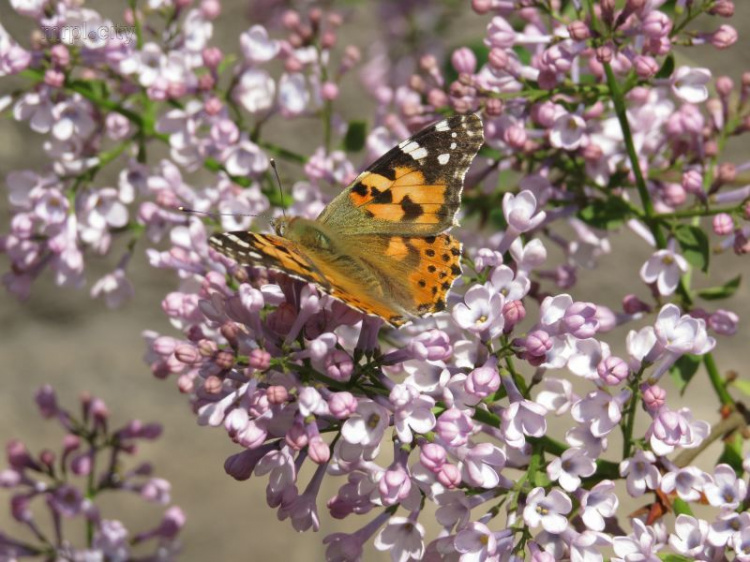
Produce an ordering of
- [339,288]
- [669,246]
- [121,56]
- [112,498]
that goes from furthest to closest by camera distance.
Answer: [112,498], [121,56], [669,246], [339,288]

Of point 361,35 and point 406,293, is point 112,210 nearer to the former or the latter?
point 406,293

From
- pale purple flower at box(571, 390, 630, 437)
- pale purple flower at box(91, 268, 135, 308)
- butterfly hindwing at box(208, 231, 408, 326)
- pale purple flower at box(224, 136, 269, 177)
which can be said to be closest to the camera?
butterfly hindwing at box(208, 231, 408, 326)

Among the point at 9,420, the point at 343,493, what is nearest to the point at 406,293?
the point at 343,493

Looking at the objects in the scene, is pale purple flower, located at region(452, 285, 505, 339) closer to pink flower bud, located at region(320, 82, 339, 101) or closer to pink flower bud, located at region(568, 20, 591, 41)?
pink flower bud, located at region(568, 20, 591, 41)

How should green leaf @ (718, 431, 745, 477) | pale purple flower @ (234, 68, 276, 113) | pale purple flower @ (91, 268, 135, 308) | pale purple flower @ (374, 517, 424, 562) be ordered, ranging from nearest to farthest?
pale purple flower @ (374, 517, 424, 562)
green leaf @ (718, 431, 745, 477)
pale purple flower @ (234, 68, 276, 113)
pale purple flower @ (91, 268, 135, 308)

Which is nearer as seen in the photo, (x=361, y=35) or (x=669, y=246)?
(x=669, y=246)

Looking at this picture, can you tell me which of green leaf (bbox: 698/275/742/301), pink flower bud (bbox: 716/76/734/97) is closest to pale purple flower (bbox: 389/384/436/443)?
green leaf (bbox: 698/275/742/301)

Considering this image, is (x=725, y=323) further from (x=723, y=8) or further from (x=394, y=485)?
(x=394, y=485)
